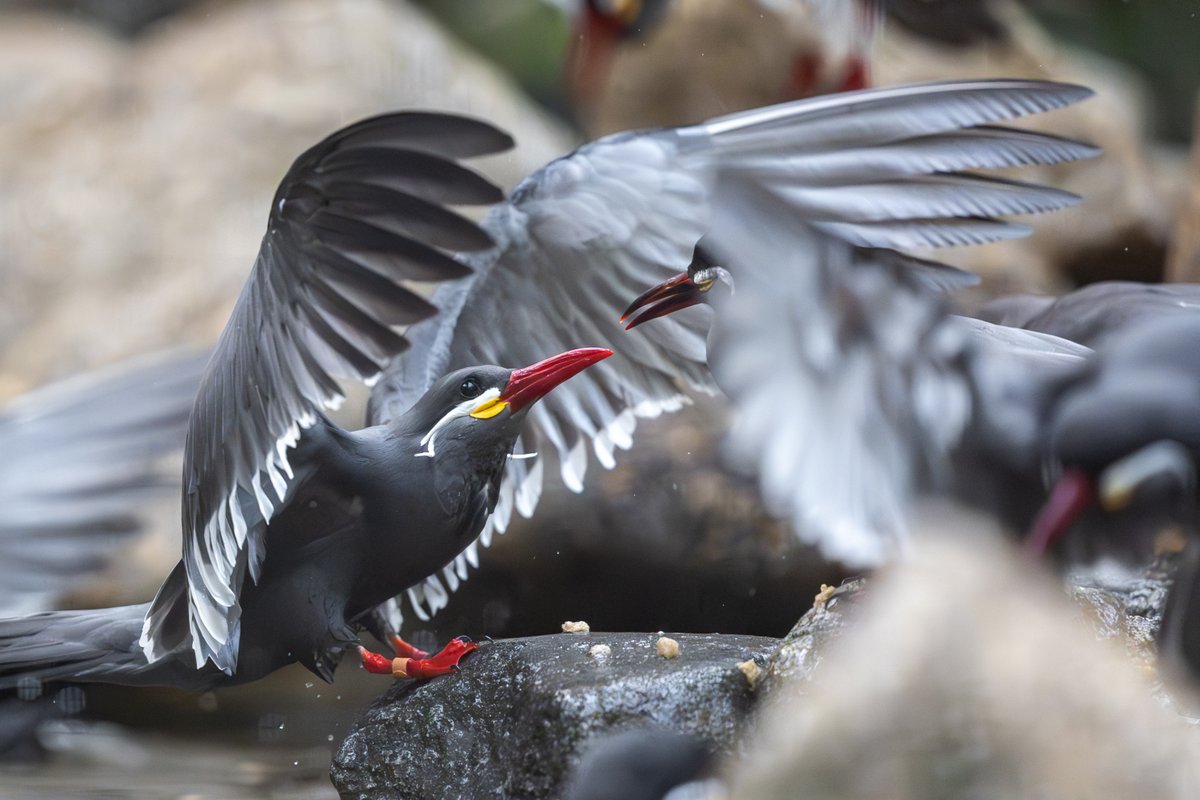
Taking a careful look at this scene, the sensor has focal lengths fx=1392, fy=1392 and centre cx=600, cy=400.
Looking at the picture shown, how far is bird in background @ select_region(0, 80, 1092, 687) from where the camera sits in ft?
8.29

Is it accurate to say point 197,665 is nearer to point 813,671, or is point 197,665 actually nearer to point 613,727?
point 613,727

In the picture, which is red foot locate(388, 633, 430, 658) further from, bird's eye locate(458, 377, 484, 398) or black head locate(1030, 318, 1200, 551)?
black head locate(1030, 318, 1200, 551)

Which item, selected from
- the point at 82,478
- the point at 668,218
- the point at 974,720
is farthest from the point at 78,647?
the point at 974,720

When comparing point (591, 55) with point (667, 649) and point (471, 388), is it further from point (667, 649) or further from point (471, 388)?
point (667, 649)

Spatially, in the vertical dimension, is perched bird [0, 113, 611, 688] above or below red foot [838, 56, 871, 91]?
below

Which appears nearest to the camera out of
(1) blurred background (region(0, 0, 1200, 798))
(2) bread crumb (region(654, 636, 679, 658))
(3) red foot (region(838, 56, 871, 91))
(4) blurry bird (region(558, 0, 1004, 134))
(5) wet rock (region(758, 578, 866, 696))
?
(5) wet rock (region(758, 578, 866, 696))

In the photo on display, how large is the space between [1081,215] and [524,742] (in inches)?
161

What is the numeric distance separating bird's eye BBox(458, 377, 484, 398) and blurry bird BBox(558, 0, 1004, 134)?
3943 millimetres

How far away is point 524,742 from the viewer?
2.72 m

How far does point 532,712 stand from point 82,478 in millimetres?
1601

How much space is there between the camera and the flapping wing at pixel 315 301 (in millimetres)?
2680

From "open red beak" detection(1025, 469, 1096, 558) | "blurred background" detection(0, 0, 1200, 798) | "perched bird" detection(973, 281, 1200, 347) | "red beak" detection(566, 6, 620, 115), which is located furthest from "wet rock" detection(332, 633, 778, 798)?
"red beak" detection(566, 6, 620, 115)

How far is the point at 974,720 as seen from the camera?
77.2 inches

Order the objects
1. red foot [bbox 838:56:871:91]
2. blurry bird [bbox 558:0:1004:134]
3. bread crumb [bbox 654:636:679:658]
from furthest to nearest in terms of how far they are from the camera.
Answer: blurry bird [bbox 558:0:1004:134] < red foot [bbox 838:56:871:91] < bread crumb [bbox 654:636:679:658]
